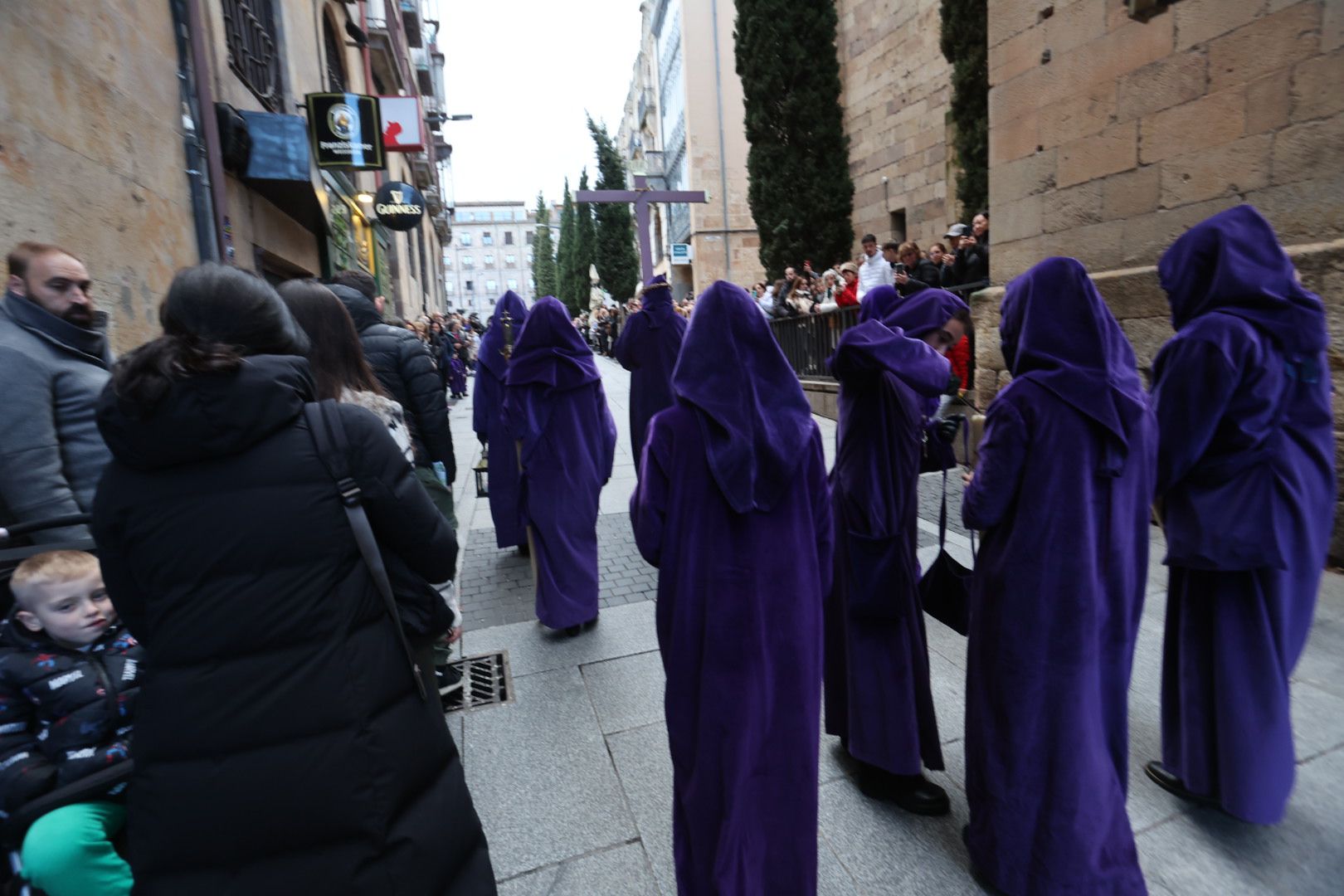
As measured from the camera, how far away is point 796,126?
1684cm

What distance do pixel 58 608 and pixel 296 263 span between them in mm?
9161

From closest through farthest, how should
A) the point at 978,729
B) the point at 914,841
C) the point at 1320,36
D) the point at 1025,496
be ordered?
the point at 1025,496 → the point at 978,729 → the point at 914,841 → the point at 1320,36

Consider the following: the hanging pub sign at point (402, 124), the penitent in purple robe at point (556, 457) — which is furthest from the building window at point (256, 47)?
the penitent in purple robe at point (556, 457)

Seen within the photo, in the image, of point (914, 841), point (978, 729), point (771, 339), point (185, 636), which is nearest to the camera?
point (185, 636)

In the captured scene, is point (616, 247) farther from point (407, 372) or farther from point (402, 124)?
point (407, 372)

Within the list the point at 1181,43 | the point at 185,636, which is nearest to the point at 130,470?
the point at 185,636

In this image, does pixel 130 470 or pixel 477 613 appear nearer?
pixel 130 470

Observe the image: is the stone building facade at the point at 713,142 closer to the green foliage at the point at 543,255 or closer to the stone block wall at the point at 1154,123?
the stone block wall at the point at 1154,123

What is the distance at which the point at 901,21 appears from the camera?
46.7 ft

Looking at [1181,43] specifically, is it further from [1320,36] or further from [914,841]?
[914,841]

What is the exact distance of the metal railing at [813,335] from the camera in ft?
34.7

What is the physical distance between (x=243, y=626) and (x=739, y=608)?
1.15 m

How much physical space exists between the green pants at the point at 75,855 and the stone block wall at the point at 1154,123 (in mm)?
6565

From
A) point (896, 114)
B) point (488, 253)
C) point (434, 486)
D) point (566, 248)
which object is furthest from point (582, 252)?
point (488, 253)
